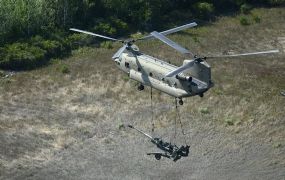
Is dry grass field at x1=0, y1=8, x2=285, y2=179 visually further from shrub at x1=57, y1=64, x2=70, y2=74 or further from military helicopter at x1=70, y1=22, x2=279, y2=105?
military helicopter at x1=70, y1=22, x2=279, y2=105

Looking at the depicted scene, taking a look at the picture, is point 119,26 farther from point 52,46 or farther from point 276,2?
point 276,2

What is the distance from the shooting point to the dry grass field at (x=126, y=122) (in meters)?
49.0

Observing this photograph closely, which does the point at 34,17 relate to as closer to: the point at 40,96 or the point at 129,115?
the point at 40,96

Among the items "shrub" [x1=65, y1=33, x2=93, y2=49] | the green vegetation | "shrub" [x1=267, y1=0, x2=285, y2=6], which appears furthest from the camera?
"shrub" [x1=267, y1=0, x2=285, y2=6]

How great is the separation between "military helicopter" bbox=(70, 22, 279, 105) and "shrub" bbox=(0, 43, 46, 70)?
19.1 meters

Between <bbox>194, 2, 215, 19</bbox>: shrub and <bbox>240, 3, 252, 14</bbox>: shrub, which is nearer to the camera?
<bbox>194, 2, 215, 19</bbox>: shrub

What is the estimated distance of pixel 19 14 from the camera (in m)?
66.3

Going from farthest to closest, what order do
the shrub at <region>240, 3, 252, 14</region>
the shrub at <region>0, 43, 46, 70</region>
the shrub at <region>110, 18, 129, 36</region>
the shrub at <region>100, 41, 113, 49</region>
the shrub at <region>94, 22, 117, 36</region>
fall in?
1. the shrub at <region>240, 3, 252, 14</region>
2. the shrub at <region>110, 18, 129, 36</region>
3. the shrub at <region>94, 22, 117, 36</region>
4. the shrub at <region>100, 41, 113, 49</region>
5. the shrub at <region>0, 43, 46, 70</region>

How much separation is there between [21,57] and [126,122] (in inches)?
621

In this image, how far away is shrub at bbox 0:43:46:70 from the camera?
61.8 metres

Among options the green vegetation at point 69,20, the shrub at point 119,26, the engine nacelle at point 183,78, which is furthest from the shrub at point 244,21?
the engine nacelle at point 183,78

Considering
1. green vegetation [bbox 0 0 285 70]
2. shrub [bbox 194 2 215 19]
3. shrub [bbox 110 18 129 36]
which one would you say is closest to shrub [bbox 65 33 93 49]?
green vegetation [bbox 0 0 285 70]

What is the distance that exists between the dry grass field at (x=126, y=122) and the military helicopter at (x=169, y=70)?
9.15 m

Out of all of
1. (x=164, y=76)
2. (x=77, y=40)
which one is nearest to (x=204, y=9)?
(x=77, y=40)
